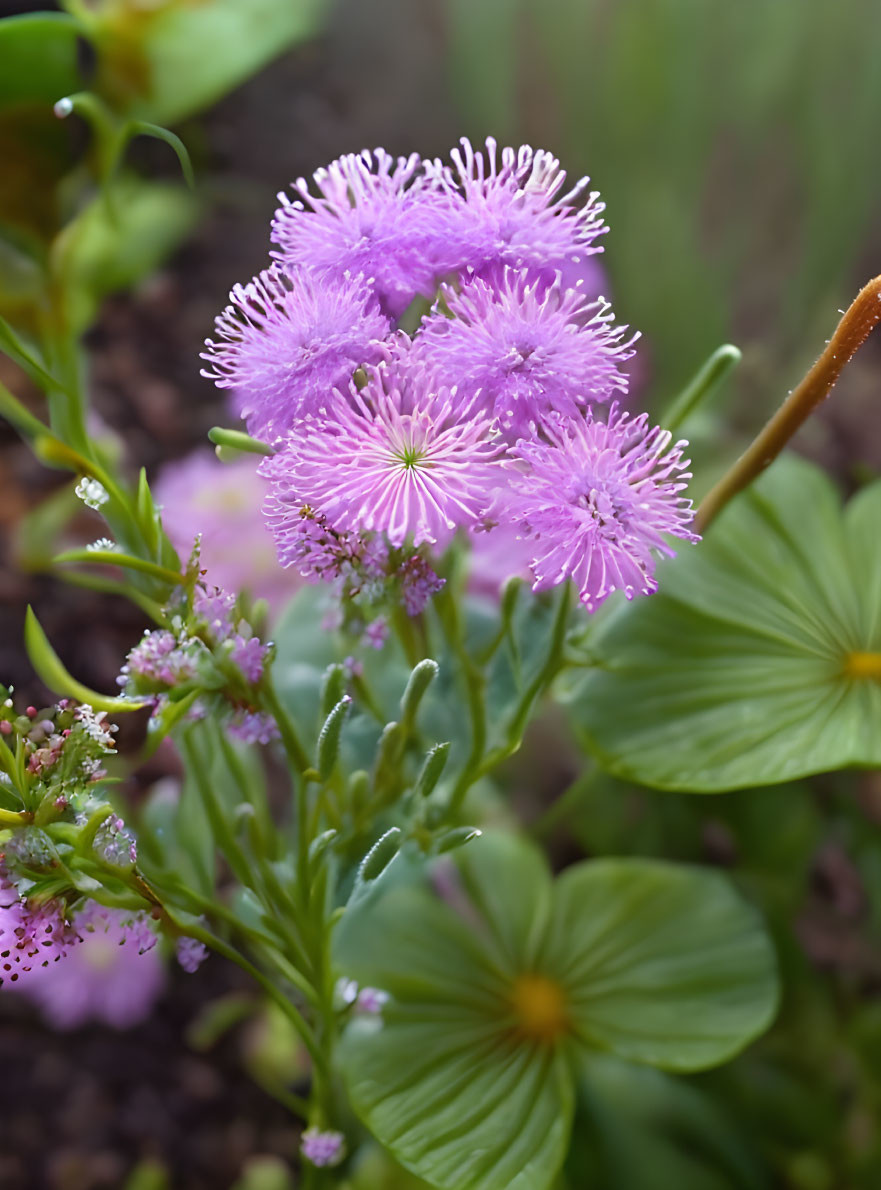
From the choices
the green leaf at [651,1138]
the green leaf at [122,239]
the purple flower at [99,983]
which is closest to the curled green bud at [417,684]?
the green leaf at [651,1138]

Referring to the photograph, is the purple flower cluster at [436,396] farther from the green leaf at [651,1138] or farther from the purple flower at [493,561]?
the green leaf at [651,1138]

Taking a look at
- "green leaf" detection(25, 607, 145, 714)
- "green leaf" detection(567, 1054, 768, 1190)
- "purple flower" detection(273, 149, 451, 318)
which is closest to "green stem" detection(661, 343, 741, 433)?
"purple flower" detection(273, 149, 451, 318)

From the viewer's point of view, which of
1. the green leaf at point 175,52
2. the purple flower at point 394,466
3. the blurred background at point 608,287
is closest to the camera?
the purple flower at point 394,466

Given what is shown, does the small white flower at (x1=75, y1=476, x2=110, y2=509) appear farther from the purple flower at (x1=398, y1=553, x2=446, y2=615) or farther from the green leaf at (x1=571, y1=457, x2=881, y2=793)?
the green leaf at (x1=571, y1=457, x2=881, y2=793)

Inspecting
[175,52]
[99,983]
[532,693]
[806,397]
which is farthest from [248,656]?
[175,52]

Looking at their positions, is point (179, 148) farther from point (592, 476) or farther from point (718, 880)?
point (718, 880)

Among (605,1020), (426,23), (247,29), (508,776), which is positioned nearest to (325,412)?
(605,1020)

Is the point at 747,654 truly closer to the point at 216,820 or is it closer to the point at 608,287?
the point at 216,820
